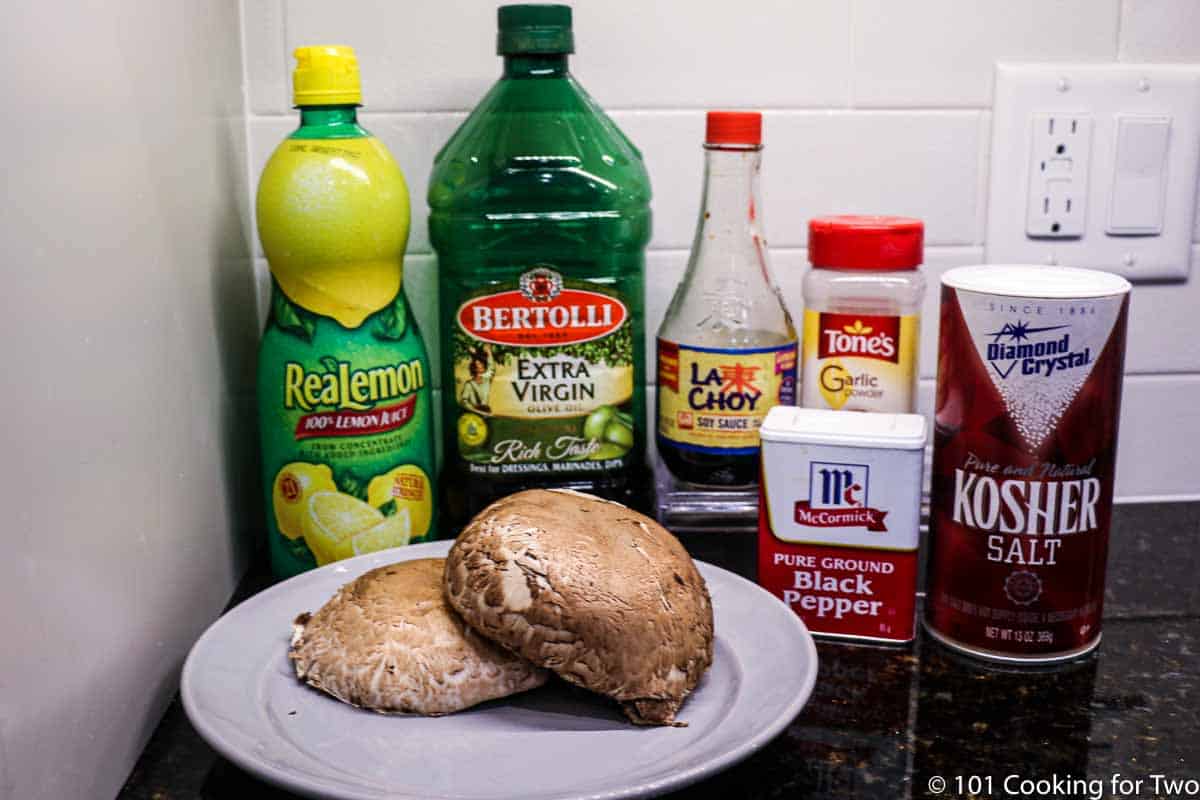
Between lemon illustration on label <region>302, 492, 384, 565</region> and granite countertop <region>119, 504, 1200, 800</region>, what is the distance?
17 centimetres

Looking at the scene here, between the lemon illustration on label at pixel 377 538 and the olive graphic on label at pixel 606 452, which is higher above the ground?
the olive graphic on label at pixel 606 452

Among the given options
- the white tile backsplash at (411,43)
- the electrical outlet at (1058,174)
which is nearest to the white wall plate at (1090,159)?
the electrical outlet at (1058,174)

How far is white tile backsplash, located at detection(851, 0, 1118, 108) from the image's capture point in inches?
37.0

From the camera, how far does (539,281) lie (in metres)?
0.86

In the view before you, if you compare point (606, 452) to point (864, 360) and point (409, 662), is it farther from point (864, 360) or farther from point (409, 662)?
point (409, 662)

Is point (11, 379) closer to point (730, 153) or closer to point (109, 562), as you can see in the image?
point (109, 562)

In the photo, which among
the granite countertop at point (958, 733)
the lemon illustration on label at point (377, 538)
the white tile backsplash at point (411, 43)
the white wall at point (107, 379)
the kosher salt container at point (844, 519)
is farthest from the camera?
the white tile backsplash at point (411, 43)

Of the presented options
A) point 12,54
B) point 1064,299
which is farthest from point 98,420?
point 1064,299

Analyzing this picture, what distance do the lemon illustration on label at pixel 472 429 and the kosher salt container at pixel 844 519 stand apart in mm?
227

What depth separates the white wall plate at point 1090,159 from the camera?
95cm

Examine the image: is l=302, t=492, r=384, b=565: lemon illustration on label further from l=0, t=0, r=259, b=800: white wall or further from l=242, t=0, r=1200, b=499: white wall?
l=242, t=0, r=1200, b=499: white wall

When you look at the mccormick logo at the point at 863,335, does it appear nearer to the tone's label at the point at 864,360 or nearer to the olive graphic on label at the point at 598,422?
the tone's label at the point at 864,360

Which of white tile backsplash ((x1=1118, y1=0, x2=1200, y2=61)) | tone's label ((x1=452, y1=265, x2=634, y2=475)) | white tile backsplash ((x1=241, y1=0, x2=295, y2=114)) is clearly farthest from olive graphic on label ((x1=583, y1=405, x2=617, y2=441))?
white tile backsplash ((x1=1118, y1=0, x2=1200, y2=61))

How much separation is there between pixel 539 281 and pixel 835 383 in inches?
8.5
